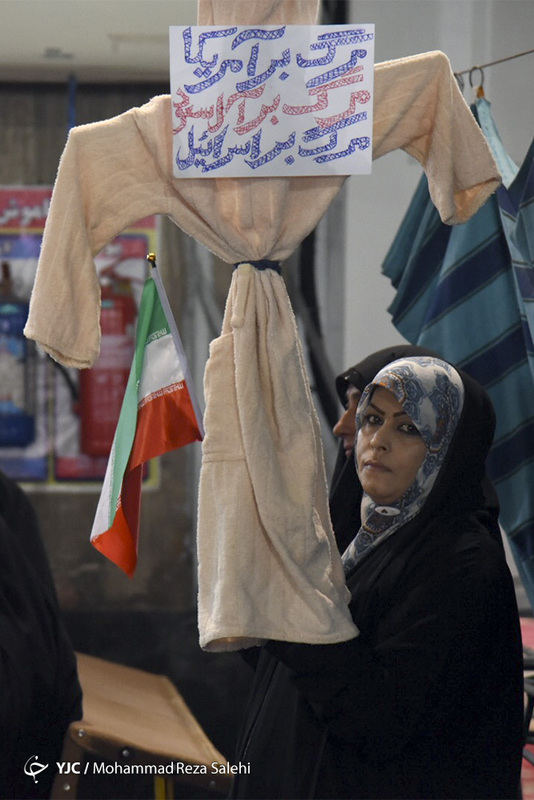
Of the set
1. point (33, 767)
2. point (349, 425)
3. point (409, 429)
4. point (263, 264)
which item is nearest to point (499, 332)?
point (349, 425)

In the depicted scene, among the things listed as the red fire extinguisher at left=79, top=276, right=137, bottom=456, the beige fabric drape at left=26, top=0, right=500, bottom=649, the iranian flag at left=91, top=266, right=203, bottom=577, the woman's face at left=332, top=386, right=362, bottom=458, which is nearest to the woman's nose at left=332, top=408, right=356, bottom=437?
the woman's face at left=332, top=386, right=362, bottom=458

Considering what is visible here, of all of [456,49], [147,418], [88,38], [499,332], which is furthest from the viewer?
[88,38]

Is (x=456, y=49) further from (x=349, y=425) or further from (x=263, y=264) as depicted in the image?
(x=263, y=264)

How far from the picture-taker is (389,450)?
3.49 feet

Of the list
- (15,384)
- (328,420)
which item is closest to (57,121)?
(15,384)

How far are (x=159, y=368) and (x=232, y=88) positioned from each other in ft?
1.23

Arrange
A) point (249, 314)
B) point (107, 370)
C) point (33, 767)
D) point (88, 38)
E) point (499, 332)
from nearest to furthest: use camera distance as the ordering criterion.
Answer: point (249, 314)
point (33, 767)
point (499, 332)
point (88, 38)
point (107, 370)

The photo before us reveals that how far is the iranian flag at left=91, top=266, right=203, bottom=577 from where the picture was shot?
1.18 m

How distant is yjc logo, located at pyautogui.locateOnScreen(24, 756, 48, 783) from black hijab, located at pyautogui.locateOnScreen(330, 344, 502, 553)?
2.26 ft

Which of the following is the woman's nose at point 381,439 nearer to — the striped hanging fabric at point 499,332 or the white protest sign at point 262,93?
the white protest sign at point 262,93

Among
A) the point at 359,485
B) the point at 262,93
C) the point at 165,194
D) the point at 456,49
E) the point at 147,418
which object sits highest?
the point at 456,49

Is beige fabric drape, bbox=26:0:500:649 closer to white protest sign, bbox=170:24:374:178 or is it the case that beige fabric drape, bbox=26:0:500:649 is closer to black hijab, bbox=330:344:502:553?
white protest sign, bbox=170:24:374:178

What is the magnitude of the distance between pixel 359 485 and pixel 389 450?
0.23 metres

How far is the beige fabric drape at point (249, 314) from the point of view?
3.09 ft
